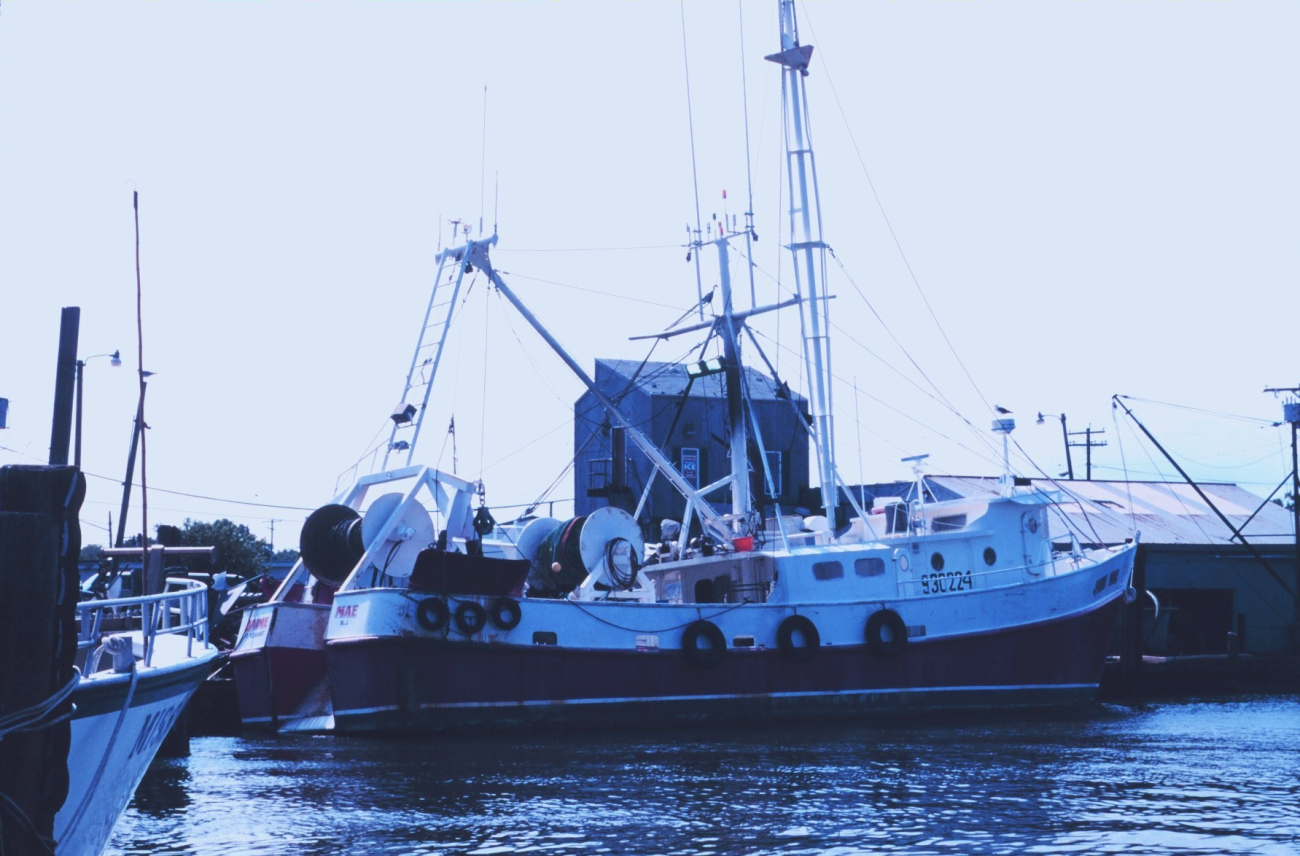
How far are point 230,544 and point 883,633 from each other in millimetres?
43527

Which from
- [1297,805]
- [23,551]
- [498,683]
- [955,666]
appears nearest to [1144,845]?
[1297,805]

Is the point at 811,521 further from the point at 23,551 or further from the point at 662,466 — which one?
the point at 23,551

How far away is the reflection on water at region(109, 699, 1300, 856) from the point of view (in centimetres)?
1280

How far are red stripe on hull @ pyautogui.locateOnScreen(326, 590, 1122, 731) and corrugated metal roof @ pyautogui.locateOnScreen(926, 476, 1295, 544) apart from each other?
14.7 m

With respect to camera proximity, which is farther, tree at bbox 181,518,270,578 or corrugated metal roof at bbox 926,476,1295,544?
tree at bbox 181,518,270,578

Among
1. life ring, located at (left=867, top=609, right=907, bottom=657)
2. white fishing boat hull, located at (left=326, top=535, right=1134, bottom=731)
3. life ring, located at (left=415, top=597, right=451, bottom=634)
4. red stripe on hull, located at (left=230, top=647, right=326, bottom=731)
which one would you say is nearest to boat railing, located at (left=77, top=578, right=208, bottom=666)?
life ring, located at (left=415, top=597, right=451, bottom=634)

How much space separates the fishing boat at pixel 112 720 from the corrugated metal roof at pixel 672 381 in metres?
35.9

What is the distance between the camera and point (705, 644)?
2511 cm

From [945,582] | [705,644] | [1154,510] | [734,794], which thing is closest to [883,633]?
[945,582]

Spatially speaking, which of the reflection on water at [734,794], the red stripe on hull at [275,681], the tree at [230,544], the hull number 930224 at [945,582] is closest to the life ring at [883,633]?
the hull number 930224 at [945,582]

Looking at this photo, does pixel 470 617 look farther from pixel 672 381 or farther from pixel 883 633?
pixel 672 381

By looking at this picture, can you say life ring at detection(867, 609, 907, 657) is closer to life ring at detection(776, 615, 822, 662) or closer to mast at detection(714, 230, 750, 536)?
life ring at detection(776, 615, 822, 662)

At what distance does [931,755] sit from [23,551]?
592 inches

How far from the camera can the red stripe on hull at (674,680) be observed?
22.7 m
